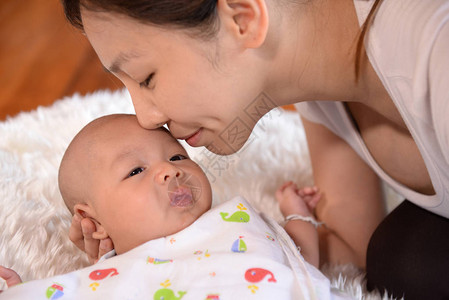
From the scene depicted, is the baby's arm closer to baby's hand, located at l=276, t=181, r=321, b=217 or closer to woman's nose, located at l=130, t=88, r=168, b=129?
baby's hand, located at l=276, t=181, r=321, b=217

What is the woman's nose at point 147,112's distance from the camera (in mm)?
1045

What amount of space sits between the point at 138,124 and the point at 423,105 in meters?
0.51

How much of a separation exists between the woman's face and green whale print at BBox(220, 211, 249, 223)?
153 millimetres

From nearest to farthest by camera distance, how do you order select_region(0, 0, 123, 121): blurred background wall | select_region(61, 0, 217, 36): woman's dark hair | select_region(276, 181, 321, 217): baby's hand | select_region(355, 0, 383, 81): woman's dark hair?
select_region(61, 0, 217, 36): woman's dark hair → select_region(355, 0, 383, 81): woman's dark hair → select_region(276, 181, 321, 217): baby's hand → select_region(0, 0, 123, 121): blurred background wall

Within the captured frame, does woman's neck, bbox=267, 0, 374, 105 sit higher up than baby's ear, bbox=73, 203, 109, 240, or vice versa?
woman's neck, bbox=267, 0, 374, 105

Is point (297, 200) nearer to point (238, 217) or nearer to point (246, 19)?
point (238, 217)

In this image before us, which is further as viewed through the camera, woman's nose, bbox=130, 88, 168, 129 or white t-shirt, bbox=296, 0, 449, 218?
woman's nose, bbox=130, 88, 168, 129

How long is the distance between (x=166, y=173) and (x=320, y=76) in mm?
346

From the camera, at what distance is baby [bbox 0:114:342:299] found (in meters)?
0.92

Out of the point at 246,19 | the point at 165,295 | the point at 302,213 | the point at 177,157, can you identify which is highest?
the point at 246,19

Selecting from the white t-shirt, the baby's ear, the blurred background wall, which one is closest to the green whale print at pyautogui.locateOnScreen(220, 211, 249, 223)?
the baby's ear

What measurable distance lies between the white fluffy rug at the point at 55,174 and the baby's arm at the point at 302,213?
2.6 inches

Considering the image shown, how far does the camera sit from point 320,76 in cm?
111

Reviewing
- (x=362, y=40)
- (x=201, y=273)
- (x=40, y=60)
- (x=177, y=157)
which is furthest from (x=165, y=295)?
(x=40, y=60)
